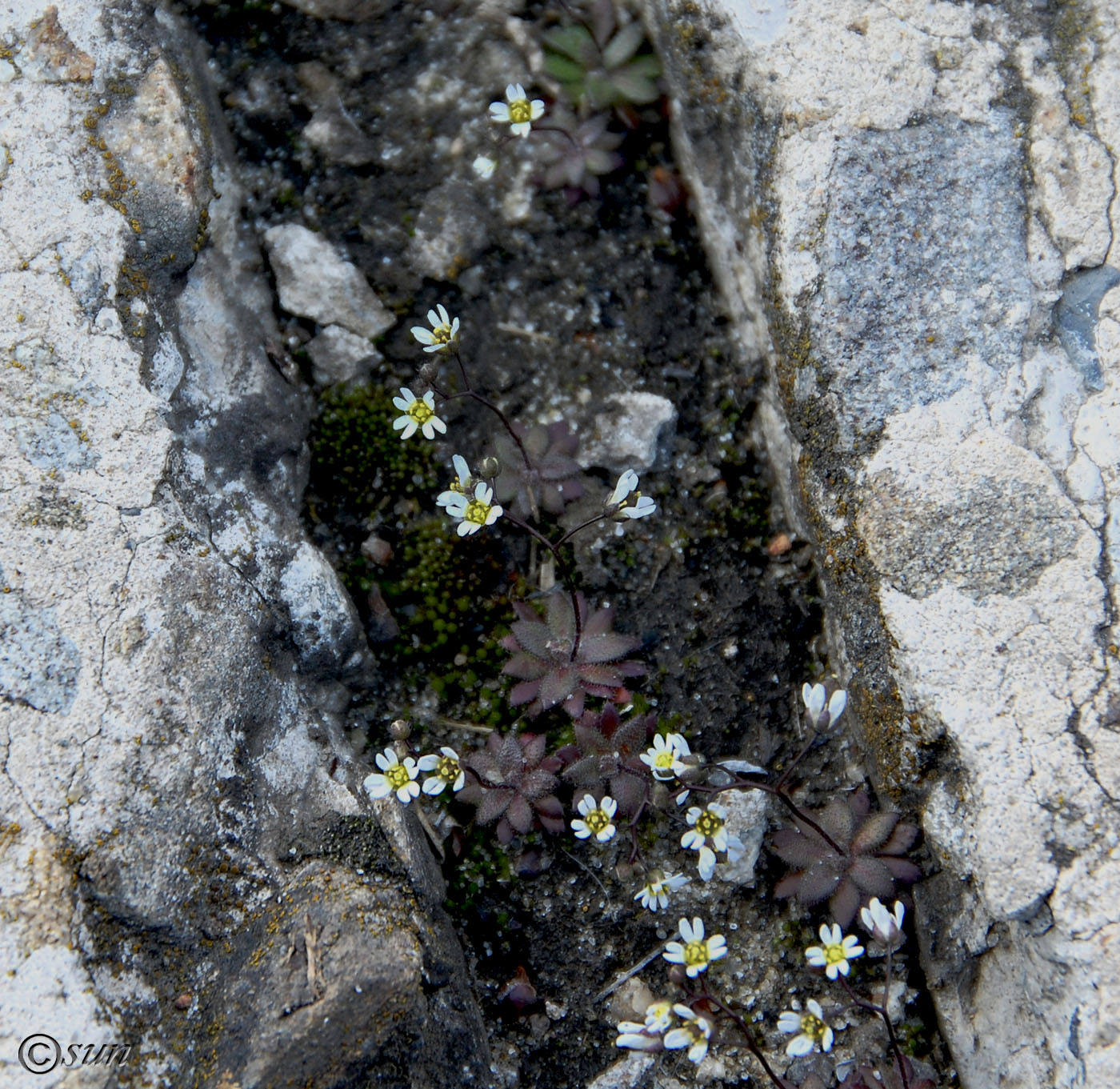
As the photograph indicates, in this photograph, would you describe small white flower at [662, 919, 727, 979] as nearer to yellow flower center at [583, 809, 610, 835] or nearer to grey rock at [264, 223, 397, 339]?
yellow flower center at [583, 809, 610, 835]

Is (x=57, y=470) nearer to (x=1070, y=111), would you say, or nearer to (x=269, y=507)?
(x=269, y=507)

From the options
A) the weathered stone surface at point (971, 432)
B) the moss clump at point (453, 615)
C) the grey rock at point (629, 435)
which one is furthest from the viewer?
the grey rock at point (629, 435)

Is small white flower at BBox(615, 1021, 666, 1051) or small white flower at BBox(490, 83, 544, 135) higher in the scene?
small white flower at BBox(490, 83, 544, 135)

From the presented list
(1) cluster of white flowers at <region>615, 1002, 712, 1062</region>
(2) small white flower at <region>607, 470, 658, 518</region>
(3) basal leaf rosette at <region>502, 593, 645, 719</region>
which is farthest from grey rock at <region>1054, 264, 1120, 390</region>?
(1) cluster of white flowers at <region>615, 1002, 712, 1062</region>

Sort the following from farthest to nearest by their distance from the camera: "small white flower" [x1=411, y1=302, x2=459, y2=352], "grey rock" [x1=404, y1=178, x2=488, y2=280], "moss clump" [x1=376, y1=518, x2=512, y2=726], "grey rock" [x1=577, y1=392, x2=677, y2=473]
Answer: "grey rock" [x1=404, y1=178, x2=488, y2=280]
"grey rock" [x1=577, y1=392, x2=677, y2=473]
"moss clump" [x1=376, y1=518, x2=512, y2=726]
"small white flower" [x1=411, y1=302, x2=459, y2=352]

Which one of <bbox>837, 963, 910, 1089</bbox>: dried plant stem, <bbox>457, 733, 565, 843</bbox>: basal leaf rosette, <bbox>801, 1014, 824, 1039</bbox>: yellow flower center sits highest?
<bbox>457, 733, 565, 843</bbox>: basal leaf rosette

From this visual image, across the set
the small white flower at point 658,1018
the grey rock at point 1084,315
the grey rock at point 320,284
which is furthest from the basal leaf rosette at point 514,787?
the grey rock at point 1084,315

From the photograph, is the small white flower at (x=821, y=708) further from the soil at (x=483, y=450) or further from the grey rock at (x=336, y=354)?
the grey rock at (x=336, y=354)
